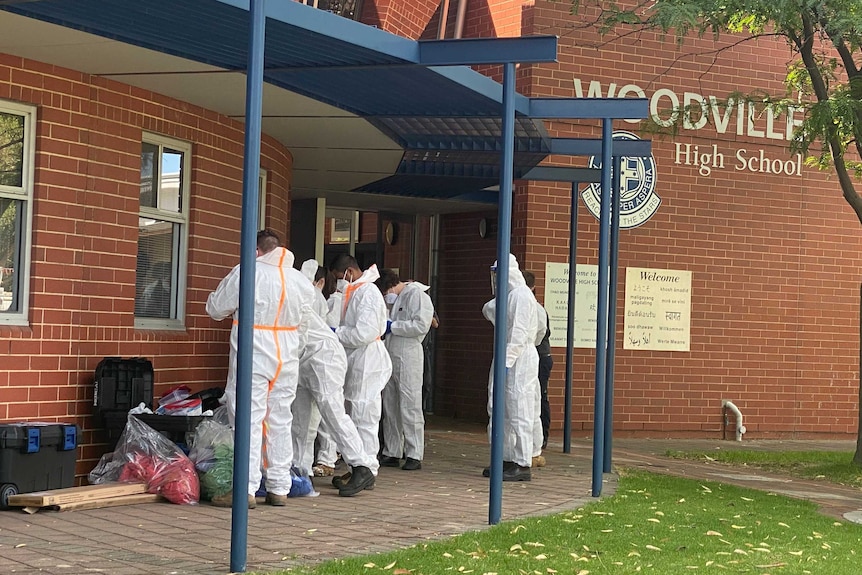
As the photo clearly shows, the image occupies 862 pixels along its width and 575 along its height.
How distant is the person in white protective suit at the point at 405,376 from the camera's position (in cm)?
1112

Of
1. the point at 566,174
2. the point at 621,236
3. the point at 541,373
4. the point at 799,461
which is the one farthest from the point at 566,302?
the point at 799,461

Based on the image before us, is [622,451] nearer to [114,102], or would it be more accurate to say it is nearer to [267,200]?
[267,200]

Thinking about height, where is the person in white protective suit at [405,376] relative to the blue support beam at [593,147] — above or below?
below

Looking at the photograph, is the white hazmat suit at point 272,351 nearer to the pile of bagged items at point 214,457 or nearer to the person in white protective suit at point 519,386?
the pile of bagged items at point 214,457

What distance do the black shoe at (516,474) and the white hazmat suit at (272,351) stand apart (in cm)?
244

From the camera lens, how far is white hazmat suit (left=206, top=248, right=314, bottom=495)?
8.20 m

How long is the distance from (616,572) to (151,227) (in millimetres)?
5146

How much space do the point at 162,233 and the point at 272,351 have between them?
91.1 inches

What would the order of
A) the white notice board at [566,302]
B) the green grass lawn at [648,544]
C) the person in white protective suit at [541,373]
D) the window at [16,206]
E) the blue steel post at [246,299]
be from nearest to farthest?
1. the blue steel post at [246,299]
2. the green grass lawn at [648,544]
3. the window at [16,206]
4. the person in white protective suit at [541,373]
5. the white notice board at [566,302]

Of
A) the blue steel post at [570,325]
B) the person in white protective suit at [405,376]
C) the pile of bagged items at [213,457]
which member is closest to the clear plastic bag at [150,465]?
the pile of bagged items at [213,457]

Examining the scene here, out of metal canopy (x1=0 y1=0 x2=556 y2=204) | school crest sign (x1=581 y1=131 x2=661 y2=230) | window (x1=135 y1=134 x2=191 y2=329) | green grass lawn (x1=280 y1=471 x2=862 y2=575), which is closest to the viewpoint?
green grass lawn (x1=280 y1=471 x2=862 y2=575)

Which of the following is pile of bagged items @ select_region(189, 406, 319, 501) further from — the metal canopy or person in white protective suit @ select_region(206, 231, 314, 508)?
the metal canopy

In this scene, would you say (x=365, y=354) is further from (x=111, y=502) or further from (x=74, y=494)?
(x=74, y=494)

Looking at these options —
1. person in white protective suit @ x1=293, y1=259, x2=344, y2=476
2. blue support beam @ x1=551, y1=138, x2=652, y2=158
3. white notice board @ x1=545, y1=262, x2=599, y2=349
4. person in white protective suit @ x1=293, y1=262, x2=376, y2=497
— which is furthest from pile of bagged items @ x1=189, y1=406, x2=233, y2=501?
white notice board @ x1=545, y1=262, x2=599, y2=349
